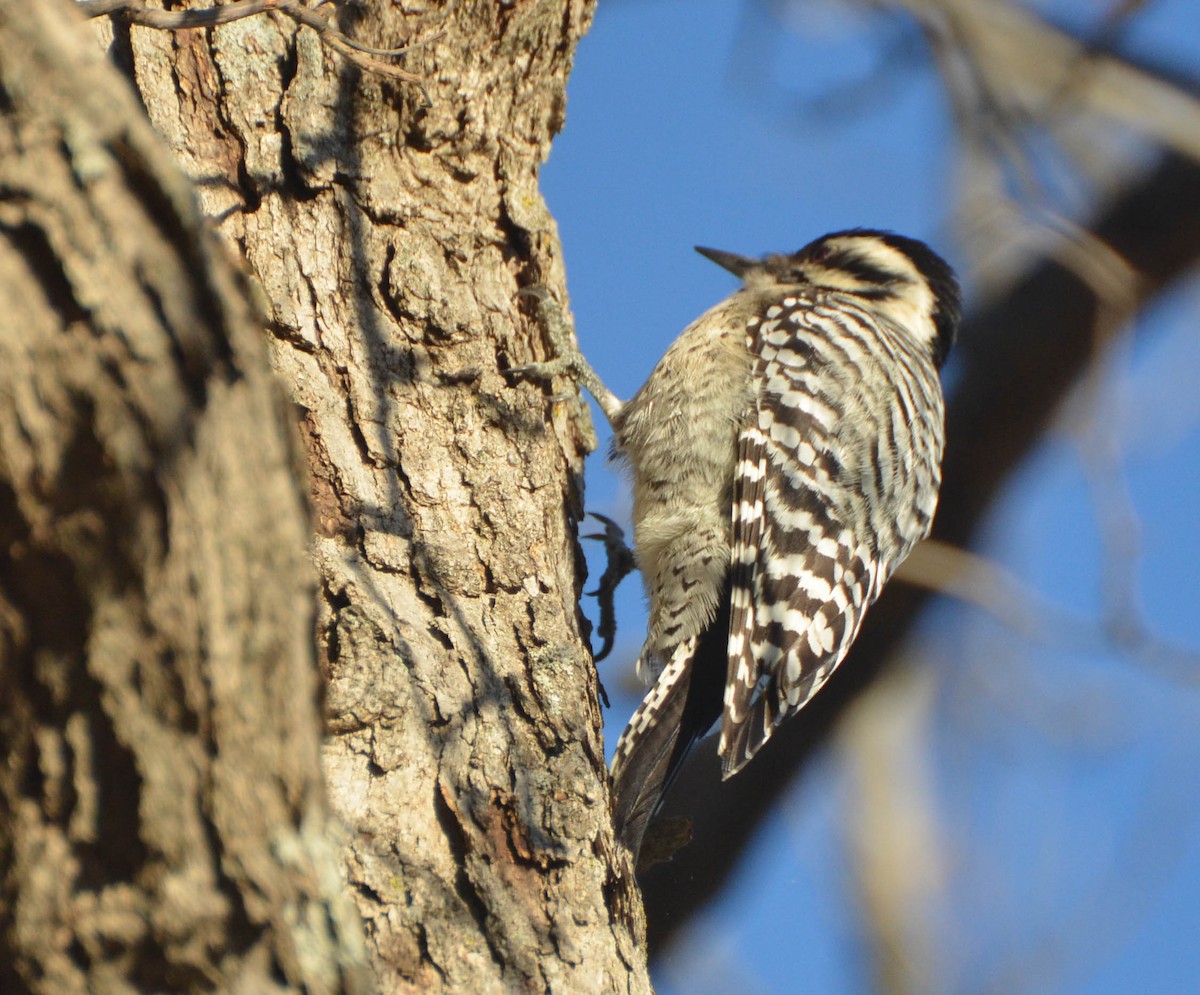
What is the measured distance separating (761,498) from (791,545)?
156 mm

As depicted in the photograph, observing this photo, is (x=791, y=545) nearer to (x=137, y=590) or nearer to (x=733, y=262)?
(x=733, y=262)

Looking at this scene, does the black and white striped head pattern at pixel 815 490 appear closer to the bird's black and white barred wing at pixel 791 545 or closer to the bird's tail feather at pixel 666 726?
the bird's black and white barred wing at pixel 791 545

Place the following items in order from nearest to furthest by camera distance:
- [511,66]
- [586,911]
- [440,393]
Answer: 1. [586,911]
2. [440,393]
3. [511,66]

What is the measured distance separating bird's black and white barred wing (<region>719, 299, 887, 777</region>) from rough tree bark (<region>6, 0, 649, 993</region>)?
59 cm

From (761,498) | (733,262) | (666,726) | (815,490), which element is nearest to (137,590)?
(666,726)

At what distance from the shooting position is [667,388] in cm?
408

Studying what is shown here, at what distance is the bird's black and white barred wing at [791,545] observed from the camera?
11.3ft

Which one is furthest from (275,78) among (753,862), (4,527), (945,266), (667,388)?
(945,266)

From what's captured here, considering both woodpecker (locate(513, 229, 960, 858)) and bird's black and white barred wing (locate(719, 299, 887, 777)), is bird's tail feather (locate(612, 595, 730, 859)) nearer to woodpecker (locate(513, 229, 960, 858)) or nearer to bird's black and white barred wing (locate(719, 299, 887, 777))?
woodpecker (locate(513, 229, 960, 858))

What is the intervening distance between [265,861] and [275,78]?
2050mm

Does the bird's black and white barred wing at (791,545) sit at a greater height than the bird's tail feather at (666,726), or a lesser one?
greater

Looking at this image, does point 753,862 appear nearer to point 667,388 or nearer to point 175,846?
point 667,388

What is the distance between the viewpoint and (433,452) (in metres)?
2.77

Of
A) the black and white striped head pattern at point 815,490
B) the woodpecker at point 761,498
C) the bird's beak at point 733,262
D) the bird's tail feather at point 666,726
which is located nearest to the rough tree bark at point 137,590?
the bird's tail feather at point 666,726
